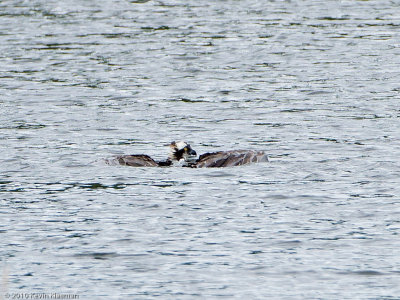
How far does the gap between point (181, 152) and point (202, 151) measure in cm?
147

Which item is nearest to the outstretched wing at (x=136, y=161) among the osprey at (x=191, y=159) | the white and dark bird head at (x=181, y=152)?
the osprey at (x=191, y=159)

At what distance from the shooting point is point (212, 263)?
12398 mm

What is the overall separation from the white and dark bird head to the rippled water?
1.16ft

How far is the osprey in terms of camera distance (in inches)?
688

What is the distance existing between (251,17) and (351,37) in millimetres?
6285

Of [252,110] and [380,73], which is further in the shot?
[380,73]

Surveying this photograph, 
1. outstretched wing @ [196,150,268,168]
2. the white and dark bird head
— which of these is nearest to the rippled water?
outstretched wing @ [196,150,268,168]

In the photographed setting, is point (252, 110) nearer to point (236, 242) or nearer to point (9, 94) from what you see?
point (9, 94)

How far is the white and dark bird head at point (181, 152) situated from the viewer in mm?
17422

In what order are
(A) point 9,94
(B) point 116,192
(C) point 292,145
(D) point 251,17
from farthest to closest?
(D) point 251,17 < (A) point 9,94 < (C) point 292,145 < (B) point 116,192

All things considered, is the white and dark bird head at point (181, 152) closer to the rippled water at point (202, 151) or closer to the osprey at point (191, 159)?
the osprey at point (191, 159)

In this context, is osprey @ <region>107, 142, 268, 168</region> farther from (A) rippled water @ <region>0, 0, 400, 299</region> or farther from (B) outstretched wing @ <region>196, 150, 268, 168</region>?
(A) rippled water @ <region>0, 0, 400, 299</region>

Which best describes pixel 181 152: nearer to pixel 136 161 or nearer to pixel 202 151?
pixel 136 161

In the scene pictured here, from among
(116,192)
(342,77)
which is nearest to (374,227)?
(116,192)
